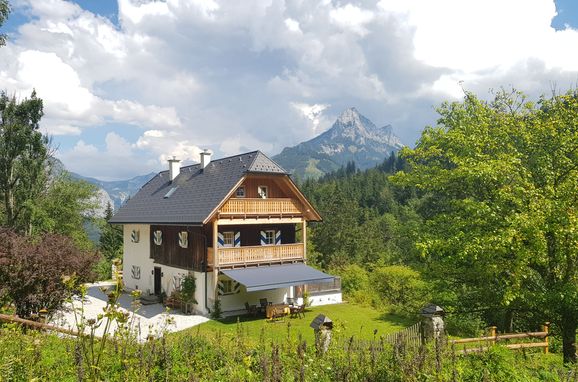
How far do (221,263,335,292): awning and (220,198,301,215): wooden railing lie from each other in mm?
2958

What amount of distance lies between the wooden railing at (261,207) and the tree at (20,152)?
44.0 feet

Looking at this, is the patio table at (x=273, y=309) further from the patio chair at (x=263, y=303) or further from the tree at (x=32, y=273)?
the tree at (x=32, y=273)

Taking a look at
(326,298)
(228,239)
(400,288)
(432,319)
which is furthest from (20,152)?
(432,319)

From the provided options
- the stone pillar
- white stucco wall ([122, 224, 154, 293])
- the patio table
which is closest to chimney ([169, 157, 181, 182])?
white stucco wall ([122, 224, 154, 293])

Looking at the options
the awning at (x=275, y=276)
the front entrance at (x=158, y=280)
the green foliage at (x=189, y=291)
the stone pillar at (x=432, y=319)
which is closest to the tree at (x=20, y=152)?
the front entrance at (x=158, y=280)

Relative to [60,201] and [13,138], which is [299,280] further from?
[60,201]

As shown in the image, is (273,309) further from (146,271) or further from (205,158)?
(205,158)

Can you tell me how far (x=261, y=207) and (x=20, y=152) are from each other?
15460 mm

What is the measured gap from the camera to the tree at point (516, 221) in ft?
36.4

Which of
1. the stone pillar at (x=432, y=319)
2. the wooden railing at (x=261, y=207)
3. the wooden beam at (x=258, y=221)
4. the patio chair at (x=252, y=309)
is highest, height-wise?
the wooden railing at (x=261, y=207)

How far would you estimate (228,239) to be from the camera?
22.9m

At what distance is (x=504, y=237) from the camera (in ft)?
36.1

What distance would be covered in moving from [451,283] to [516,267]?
367cm

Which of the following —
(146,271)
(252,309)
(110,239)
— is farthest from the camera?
(110,239)
